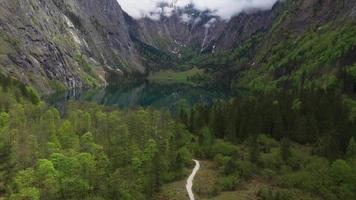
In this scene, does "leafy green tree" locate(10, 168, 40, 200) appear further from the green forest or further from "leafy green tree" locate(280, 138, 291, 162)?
"leafy green tree" locate(280, 138, 291, 162)

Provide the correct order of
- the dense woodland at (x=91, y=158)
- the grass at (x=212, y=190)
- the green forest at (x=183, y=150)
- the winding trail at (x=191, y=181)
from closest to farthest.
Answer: the dense woodland at (x=91, y=158), the green forest at (x=183, y=150), the grass at (x=212, y=190), the winding trail at (x=191, y=181)

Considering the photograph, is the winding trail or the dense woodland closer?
the dense woodland

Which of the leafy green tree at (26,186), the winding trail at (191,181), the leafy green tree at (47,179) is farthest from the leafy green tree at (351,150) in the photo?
the leafy green tree at (26,186)

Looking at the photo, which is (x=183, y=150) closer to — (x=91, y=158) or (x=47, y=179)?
(x=91, y=158)

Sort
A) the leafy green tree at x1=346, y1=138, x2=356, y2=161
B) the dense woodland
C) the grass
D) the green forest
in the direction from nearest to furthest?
1. the dense woodland
2. the green forest
3. the grass
4. the leafy green tree at x1=346, y1=138, x2=356, y2=161

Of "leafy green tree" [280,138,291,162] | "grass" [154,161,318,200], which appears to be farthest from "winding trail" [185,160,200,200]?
"leafy green tree" [280,138,291,162]

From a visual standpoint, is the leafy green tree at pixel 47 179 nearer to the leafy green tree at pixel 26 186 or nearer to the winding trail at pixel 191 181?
the leafy green tree at pixel 26 186

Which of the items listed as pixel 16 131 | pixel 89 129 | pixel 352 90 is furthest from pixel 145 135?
pixel 352 90

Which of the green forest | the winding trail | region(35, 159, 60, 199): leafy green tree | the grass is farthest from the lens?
the winding trail

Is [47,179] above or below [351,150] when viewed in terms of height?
below

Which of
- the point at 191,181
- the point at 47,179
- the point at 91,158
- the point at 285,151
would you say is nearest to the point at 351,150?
the point at 285,151

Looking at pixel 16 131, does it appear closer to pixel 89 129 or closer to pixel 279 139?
pixel 89 129

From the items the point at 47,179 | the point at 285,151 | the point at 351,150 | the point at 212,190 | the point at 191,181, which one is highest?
the point at 351,150
